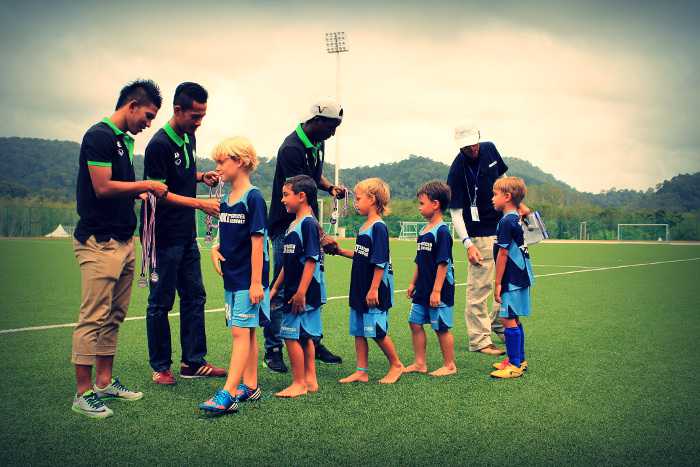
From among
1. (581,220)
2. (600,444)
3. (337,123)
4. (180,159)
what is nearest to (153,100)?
(180,159)

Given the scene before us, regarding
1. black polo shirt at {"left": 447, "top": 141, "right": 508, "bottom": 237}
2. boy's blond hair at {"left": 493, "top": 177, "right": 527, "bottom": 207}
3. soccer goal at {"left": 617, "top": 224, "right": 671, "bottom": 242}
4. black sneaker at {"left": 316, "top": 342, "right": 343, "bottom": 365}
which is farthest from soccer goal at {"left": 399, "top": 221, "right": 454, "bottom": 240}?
boy's blond hair at {"left": 493, "top": 177, "right": 527, "bottom": 207}

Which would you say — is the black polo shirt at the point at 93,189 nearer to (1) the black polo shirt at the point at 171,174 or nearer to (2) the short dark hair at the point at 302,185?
(1) the black polo shirt at the point at 171,174

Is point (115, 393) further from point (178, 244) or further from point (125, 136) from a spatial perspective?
point (125, 136)

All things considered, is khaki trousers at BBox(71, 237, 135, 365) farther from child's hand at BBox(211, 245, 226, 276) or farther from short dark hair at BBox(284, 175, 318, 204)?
short dark hair at BBox(284, 175, 318, 204)

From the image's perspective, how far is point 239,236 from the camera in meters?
4.04

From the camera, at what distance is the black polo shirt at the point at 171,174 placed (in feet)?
15.3

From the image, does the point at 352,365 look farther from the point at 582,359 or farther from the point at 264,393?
the point at 582,359

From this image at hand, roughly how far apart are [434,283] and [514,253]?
2.38 ft

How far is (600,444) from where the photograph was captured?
10.9 feet

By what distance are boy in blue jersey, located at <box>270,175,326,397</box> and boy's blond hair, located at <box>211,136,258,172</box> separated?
44cm

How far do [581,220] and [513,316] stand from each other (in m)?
51.1

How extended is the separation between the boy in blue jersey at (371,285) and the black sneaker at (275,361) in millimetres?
687

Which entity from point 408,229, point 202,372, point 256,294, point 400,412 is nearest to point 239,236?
point 256,294

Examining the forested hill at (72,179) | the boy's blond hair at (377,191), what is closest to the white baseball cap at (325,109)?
the boy's blond hair at (377,191)
